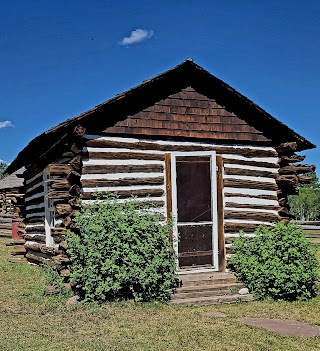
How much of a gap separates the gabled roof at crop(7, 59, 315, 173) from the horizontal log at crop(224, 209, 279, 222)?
1801mm

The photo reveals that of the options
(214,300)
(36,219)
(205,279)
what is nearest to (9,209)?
(36,219)

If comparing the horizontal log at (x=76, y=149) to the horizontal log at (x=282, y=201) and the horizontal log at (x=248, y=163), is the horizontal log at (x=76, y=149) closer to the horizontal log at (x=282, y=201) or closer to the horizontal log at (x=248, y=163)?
the horizontal log at (x=248, y=163)

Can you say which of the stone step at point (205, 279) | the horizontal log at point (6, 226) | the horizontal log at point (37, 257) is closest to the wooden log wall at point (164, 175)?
the stone step at point (205, 279)

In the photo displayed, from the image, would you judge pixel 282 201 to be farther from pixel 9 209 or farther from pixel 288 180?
pixel 9 209

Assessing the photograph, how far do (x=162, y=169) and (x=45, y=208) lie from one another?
437cm

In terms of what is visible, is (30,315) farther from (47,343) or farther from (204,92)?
(204,92)

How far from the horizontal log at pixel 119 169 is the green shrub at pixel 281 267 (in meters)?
2.71

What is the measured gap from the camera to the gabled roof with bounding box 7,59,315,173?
1023 centimetres

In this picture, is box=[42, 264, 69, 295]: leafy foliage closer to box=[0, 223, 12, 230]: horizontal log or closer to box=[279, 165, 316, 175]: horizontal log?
box=[279, 165, 316, 175]: horizontal log

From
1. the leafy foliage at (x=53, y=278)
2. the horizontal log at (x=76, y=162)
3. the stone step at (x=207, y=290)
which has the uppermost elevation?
the horizontal log at (x=76, y=162)

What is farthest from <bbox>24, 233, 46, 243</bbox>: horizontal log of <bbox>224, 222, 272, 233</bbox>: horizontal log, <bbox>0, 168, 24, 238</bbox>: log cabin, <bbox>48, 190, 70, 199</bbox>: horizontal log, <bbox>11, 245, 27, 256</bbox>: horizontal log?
<bbox>0, 168, 24, 238</bbox>: log cabin

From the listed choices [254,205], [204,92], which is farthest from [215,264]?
[204,92]

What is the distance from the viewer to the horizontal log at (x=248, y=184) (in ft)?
37.0

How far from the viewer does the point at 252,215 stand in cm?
1155
